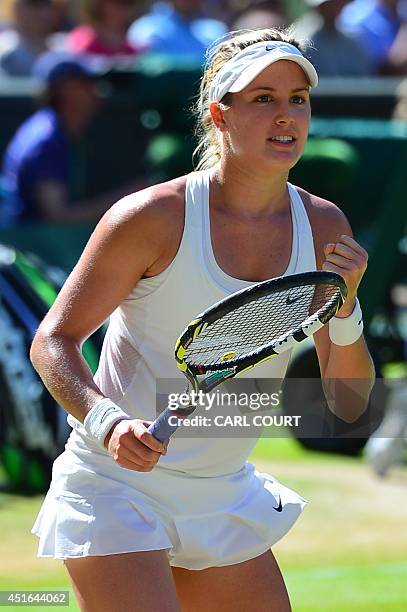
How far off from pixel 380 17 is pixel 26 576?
696cm

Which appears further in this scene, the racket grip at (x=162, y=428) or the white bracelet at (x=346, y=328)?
the white bracelet at (x=346, y=328)

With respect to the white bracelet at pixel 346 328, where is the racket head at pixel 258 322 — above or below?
above

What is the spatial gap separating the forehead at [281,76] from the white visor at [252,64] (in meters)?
0.01

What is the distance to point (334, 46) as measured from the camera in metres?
9.70

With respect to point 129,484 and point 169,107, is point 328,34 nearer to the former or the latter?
point 169,107

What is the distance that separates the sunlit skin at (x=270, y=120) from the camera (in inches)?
120

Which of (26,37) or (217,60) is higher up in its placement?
(217,60)

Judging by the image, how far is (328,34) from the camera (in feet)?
32.0

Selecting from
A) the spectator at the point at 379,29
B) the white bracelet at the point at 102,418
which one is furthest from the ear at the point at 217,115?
the spectator at the point at 379,29

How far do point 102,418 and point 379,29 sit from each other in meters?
8.38

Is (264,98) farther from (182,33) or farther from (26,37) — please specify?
(26,37)

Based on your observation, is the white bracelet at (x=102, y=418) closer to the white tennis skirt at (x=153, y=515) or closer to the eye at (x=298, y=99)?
the white tennis skirt at (x=153, y=515)

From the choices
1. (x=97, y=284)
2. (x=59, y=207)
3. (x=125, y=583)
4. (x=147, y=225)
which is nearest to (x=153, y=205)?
(x=147, y=225)

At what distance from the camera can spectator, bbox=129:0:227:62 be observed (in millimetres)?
9531
